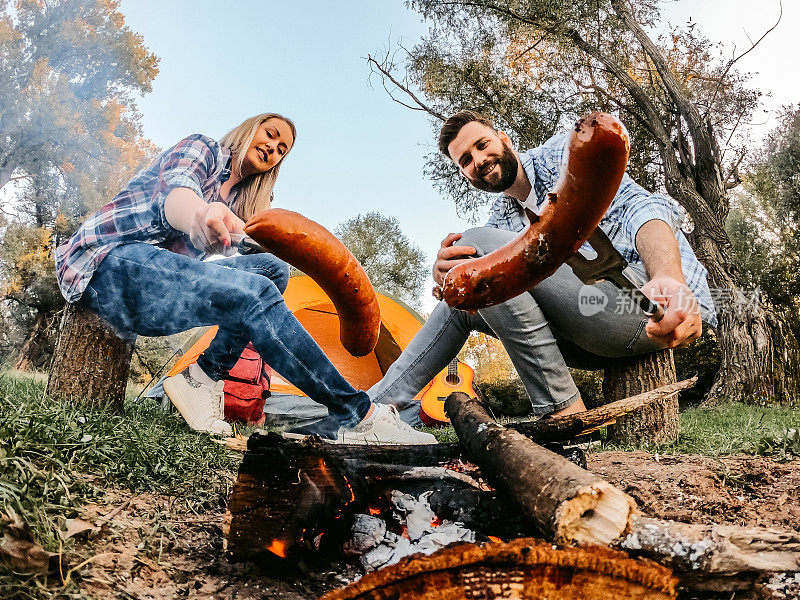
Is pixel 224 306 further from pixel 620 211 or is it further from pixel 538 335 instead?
pixel 620 211

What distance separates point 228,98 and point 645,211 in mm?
965

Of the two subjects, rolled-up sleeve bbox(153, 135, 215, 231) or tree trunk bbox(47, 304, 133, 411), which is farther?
tree trunk bbox(47, 304, 133, 411)

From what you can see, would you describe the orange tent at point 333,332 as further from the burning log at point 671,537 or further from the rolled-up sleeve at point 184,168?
the burning log at point 671,537

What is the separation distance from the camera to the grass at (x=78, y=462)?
2.03 ft

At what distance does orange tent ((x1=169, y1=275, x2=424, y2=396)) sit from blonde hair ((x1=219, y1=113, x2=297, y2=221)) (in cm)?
20

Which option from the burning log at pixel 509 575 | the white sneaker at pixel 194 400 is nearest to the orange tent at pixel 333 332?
the white sneaker at pixel 194 400

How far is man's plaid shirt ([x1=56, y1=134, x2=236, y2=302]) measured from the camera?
3.25 ft

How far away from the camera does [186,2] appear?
1.27 m

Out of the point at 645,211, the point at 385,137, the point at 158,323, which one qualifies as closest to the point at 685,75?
the point at 645,211

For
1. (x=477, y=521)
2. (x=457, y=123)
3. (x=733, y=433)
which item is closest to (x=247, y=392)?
(x=477, y=521)

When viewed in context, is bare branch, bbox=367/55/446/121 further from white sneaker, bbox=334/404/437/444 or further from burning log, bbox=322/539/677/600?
burning log, bbox=322/539/677/600

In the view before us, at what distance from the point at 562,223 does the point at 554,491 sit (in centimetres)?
39

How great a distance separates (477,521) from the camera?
798mm

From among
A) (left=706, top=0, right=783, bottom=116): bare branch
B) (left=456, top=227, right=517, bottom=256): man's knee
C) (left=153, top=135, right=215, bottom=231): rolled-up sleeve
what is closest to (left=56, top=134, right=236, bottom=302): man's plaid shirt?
(left=153, top=135, right=215, bottom=231): rolled-up sleeve
